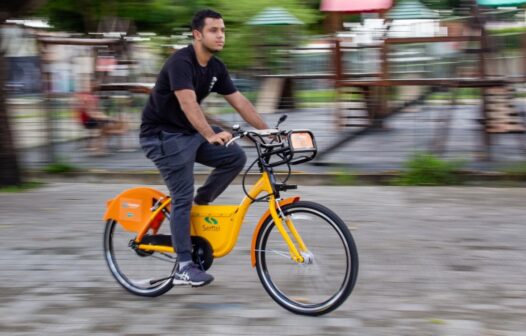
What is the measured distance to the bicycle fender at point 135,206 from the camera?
5293mm

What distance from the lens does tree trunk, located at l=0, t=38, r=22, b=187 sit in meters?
8.98

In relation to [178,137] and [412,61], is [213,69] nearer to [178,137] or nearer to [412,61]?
[178,137]

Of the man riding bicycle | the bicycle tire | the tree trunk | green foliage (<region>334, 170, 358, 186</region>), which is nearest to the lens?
the man riding bicycle

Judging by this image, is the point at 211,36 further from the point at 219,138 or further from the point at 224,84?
the point at 219,138

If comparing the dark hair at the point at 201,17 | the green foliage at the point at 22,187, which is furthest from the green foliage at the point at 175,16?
the dark hair at the point at 201,17

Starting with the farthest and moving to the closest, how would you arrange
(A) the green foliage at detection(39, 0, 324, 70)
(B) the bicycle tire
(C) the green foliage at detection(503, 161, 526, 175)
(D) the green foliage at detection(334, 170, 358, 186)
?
(A) the green foliage at detection(39, 0, 324, 70) < (D) the green foliage at detection(334, 170, 358, 186) < (C) the green foliage at detection(503, 161, 526, 175) < (B) the bicycle tire

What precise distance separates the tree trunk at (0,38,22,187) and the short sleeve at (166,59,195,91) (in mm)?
4870

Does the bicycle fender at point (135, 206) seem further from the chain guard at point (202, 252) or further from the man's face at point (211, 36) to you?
the man's face at point (211, 36)

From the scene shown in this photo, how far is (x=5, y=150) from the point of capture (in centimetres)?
907

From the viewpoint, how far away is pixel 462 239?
6.76m

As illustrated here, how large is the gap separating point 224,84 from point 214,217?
0.86m

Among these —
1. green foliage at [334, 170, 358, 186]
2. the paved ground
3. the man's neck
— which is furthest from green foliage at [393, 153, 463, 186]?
the man's neck

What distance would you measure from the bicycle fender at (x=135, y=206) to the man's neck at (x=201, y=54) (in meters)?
0.98

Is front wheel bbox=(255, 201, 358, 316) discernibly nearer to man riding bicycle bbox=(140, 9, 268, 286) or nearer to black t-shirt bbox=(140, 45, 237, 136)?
man riding bicycle bbox=(140, 9, 268, 286)
